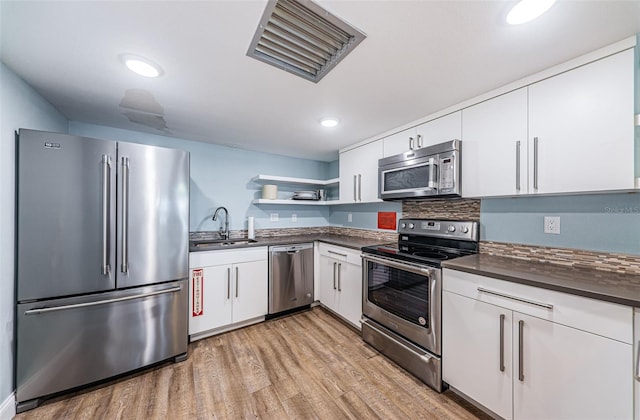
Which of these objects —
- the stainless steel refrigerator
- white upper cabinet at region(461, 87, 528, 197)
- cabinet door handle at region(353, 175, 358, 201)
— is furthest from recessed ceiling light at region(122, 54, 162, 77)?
white upper cabinet at region(461, 87, 528, 197)

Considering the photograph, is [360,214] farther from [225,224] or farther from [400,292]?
[225,224]

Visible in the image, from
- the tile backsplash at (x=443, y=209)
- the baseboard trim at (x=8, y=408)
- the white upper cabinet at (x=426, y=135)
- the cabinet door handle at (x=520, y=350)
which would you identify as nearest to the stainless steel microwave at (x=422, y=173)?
the white upper cabinet at (x=426, y=135)

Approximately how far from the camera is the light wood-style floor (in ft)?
4.85

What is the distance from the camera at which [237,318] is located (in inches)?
98.1

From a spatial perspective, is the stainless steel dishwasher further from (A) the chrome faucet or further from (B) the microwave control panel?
(B) the microwave control panel

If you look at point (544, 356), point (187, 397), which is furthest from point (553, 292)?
point (187, 397)

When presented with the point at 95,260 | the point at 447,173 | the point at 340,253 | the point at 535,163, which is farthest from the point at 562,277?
the point at 95,260

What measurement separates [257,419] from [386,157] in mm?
2392

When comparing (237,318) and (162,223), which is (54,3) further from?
(237,318)

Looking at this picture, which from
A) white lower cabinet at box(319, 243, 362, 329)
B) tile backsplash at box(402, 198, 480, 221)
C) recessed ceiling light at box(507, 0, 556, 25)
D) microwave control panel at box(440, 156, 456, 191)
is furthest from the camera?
white lower cabinet at box(319, 243, 362, 329)

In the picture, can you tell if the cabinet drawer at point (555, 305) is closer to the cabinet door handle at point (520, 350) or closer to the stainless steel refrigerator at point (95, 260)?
the cabinet door handle at point (520, 350)

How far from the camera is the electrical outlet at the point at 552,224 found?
1601mm

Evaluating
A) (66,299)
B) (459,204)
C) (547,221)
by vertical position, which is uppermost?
(459,204)

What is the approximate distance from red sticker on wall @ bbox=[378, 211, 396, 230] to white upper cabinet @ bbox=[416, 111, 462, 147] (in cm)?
95
